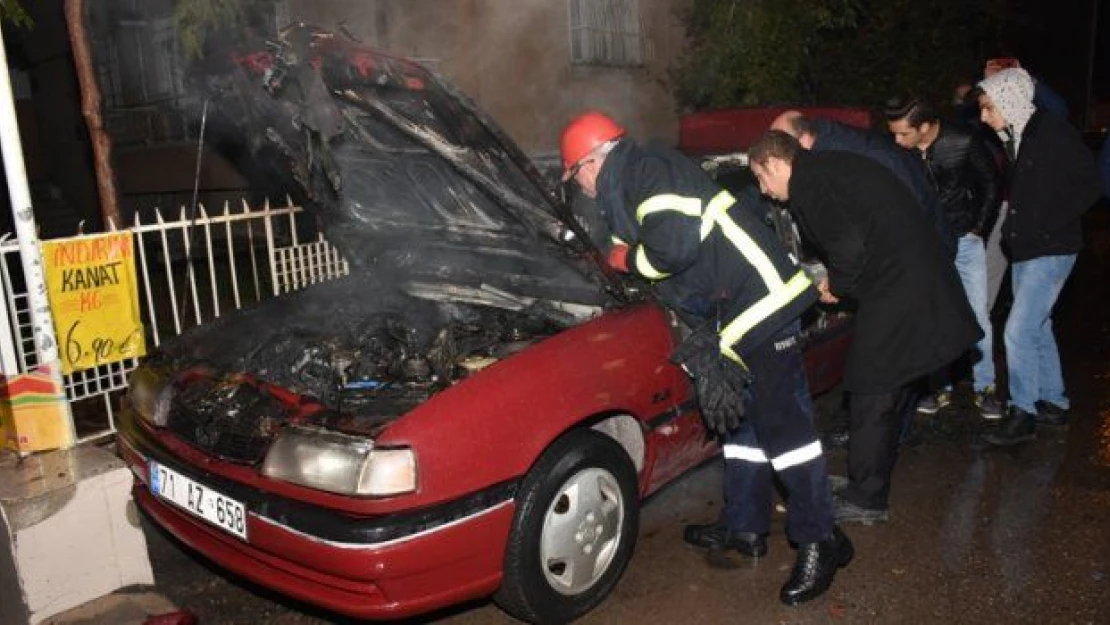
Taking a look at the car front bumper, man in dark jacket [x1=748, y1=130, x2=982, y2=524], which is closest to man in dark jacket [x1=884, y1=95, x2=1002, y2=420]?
man in dark jacket [x1=748, y1=130, x2=982, y2=524]

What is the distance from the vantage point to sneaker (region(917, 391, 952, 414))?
5.19 meters

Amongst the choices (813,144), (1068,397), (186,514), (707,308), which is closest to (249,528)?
(186,514)

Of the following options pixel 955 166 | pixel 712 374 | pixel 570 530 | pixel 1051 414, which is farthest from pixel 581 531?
pixel 1051 414

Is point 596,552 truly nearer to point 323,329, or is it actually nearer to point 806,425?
point 806,425

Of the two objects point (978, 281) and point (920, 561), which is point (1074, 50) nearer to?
point (978, 281)

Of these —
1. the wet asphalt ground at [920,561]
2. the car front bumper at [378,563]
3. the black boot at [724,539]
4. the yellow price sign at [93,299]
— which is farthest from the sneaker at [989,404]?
the yellow price sign at [93,299]

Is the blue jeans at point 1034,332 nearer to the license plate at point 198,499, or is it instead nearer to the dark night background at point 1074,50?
the license plate at point 198,499

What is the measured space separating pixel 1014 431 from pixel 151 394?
4412 millimetres

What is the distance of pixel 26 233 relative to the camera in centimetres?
336

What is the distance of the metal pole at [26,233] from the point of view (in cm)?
326

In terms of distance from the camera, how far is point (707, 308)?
10.9 ft

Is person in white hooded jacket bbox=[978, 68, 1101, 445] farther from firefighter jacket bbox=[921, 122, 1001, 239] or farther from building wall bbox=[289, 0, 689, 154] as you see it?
building wall bbox=[289, 0, 689, 154]

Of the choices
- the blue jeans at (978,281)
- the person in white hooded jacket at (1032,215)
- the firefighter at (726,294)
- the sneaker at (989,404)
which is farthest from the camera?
the sneaker at (989,404)

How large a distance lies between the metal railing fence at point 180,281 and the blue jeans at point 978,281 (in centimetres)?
385
